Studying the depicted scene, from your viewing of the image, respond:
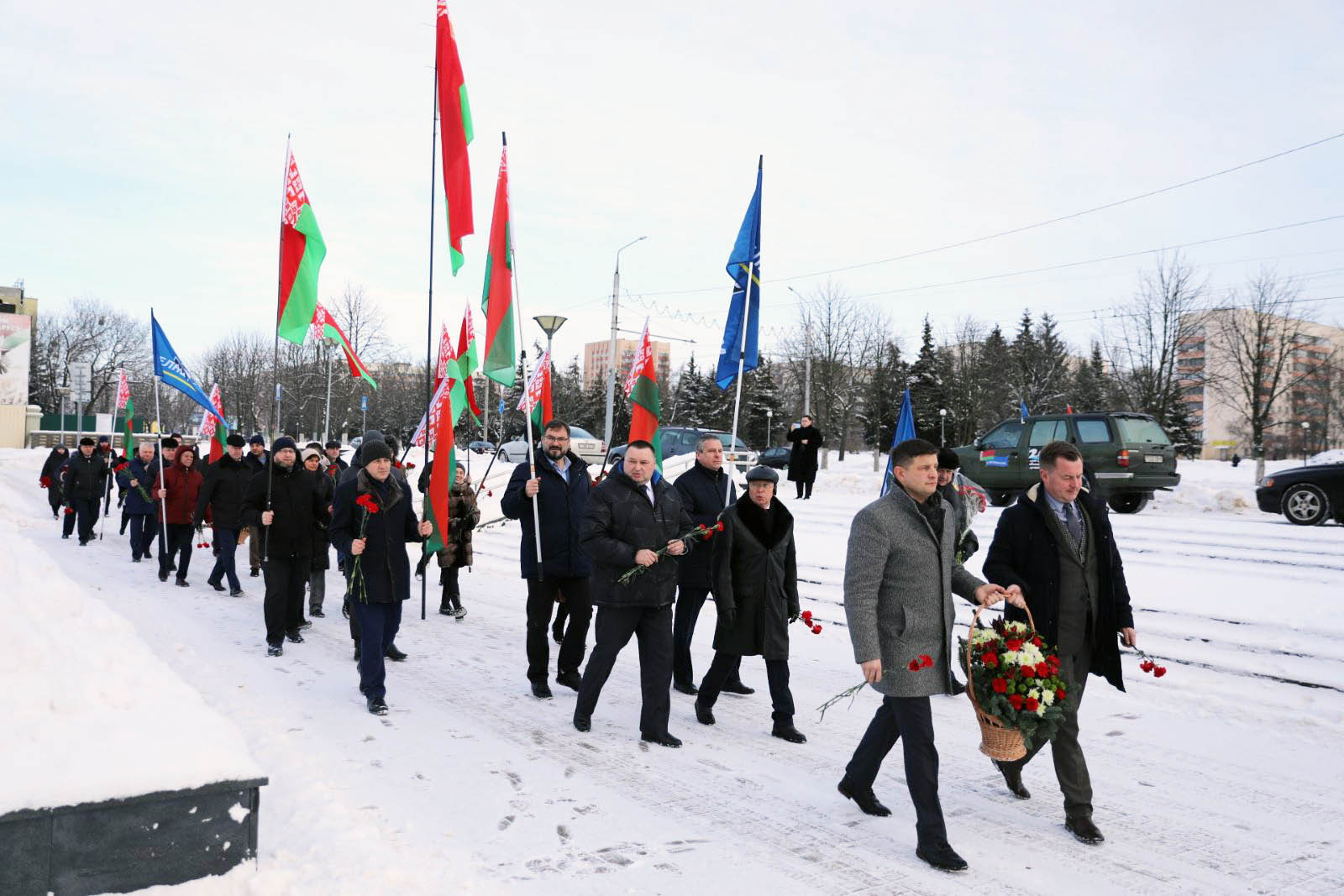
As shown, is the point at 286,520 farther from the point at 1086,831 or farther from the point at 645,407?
the point at 1086,831

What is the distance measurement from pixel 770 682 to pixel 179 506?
10.8 meters

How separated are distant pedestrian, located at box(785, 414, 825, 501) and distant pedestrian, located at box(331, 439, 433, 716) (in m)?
15.6

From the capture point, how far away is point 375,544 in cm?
737

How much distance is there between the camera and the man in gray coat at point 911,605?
4.43 meters

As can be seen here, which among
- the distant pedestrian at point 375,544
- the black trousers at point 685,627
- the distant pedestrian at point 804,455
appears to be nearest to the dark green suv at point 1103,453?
the distant pedestrian at point 804,455

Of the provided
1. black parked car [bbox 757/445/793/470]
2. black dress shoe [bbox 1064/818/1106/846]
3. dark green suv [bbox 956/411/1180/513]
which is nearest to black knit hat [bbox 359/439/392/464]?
black dress shoe [bbox 1064/818/1106/846]

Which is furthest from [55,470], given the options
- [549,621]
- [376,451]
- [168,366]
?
[549,621]

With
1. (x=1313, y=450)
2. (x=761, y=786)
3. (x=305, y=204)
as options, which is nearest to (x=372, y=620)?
(x=761, y=786)

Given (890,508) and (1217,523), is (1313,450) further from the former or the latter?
(890,508)

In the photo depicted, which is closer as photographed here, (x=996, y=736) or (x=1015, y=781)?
(x=996, y=736)

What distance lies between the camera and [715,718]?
6.86 m

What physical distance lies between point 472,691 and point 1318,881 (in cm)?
547

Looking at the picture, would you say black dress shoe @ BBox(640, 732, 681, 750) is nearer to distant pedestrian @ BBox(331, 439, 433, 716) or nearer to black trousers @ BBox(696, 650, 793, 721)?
black trousers @ BBox(696, 650, 793, 721)

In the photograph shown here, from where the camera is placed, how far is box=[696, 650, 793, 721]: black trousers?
21.0 feet
